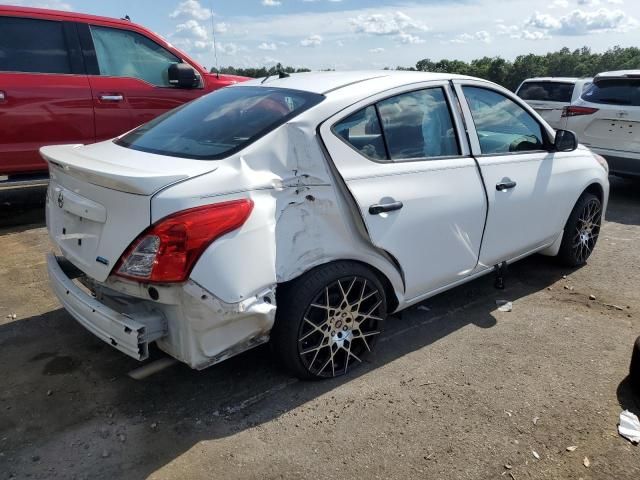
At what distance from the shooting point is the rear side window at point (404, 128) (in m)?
3.05

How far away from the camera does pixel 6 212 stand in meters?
6.47

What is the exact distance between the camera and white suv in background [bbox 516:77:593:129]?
372 inches

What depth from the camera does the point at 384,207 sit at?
9.85 feet

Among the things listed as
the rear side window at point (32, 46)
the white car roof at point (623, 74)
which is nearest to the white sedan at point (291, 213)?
the rear side window at point (32, 46)

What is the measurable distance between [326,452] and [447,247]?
1.51m

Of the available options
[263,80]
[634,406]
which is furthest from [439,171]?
[634,406]

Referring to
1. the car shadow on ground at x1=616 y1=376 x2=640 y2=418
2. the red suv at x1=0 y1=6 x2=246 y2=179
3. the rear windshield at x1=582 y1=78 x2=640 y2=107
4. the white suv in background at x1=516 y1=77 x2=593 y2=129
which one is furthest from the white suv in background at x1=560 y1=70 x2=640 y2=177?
the red suv at x1=0 y1=6 x2=246 y2=179

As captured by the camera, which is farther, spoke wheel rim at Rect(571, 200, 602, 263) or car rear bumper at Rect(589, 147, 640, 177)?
car rear bumper at Rect(589, 147, 640, 177)

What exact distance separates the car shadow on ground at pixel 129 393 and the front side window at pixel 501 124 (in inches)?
50.0

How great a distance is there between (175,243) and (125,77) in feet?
14.6

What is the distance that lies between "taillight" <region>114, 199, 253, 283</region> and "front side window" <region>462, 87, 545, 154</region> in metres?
2.07

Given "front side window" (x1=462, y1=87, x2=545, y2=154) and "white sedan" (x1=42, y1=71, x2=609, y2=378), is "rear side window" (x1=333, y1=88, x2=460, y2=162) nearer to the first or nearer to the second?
"white sedan" (x1=42, y1=71, x2=609, y2=378)

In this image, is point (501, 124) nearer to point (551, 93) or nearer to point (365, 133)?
point (365, 133)

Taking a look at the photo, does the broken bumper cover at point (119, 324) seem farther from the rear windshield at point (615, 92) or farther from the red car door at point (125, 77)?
the rear windshield at point (615, 92)
